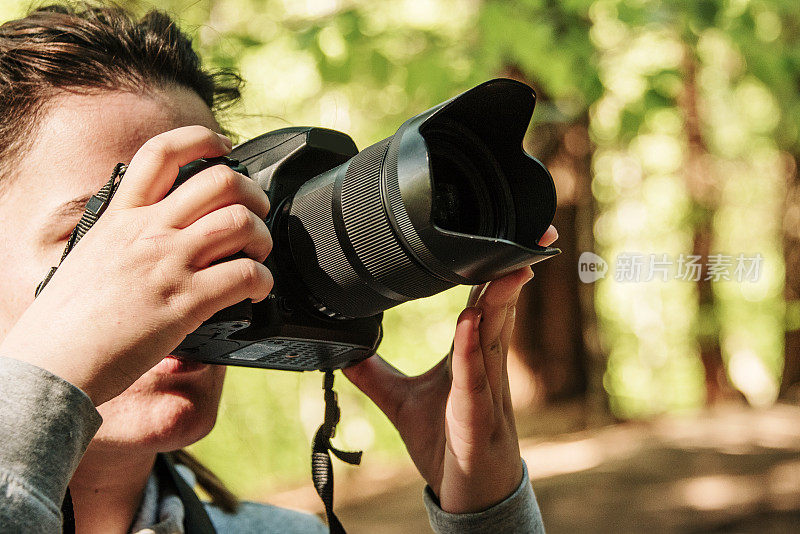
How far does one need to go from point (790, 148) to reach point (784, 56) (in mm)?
1493

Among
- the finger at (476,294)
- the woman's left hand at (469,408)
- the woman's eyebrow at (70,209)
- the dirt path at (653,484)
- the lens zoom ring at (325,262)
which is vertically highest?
the woman's eyebrow at (70,209)

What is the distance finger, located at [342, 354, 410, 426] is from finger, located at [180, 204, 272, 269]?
359 millimetres

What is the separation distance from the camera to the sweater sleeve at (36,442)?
A: 0.45 metres

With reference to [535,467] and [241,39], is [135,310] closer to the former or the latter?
[241,39]

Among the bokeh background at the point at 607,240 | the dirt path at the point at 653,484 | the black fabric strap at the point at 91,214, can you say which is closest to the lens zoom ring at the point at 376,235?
the black fabric strap at the point at 91,214

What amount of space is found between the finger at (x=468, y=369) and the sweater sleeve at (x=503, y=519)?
11 cm

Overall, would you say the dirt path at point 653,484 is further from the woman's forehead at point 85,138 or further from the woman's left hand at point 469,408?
the woman's forehead at point 85,138

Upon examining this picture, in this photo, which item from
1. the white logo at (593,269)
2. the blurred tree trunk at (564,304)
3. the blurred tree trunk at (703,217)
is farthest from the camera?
the blurred tree trunk at (703,217)

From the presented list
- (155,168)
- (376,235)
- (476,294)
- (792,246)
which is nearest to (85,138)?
(155,168)

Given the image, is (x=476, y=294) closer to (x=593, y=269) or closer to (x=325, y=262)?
(x=325, y=262)

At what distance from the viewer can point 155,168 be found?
0.58 m

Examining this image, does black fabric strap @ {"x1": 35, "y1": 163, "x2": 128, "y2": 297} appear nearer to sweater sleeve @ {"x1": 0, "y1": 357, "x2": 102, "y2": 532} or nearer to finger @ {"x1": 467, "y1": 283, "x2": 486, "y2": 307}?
sweater sleeve @ {"x1": 0, "y1": 357, "x2": 102, "y2": 532}

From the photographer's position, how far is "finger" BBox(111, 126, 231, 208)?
573mm

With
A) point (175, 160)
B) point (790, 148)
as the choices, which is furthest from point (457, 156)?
point (790, 148)
